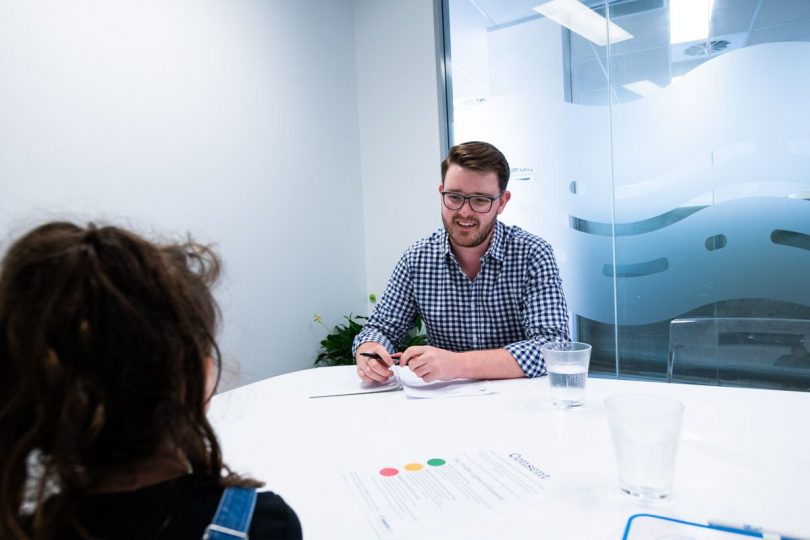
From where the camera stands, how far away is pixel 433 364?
1354 mm

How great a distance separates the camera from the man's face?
189cm

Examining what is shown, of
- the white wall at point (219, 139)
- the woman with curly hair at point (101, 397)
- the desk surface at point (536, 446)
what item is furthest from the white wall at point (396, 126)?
the woman with curly hair at point (101, 397)

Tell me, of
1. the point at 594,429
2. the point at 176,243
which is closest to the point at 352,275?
the point at 594,429

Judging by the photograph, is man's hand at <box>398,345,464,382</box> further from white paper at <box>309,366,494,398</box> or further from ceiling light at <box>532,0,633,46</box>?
ceiling light at <box>532,0,633,46</box>

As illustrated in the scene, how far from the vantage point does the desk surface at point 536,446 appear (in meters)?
0.73

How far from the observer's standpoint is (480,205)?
1887 millimetres

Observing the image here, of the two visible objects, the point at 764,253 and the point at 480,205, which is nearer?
the point at 480,205

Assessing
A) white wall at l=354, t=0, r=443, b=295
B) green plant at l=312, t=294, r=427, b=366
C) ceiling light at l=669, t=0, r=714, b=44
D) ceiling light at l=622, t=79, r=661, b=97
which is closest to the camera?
ceiling light at l=669, t=0, r=714, b=44

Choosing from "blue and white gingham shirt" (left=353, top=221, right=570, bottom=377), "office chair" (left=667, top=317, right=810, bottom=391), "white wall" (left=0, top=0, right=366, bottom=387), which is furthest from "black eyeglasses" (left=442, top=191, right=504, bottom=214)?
"white wall" (left=0, top=0, right=366, bottom=387)

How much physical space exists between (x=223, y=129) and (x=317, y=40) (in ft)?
3.30

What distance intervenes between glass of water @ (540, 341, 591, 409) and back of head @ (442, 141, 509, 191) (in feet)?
2.91

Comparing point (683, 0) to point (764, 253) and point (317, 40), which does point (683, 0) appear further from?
point (317, 40)

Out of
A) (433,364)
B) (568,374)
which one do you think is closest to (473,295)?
(433,364)

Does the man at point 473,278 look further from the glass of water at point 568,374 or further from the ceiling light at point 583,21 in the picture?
the ceiling light at point 583,21
